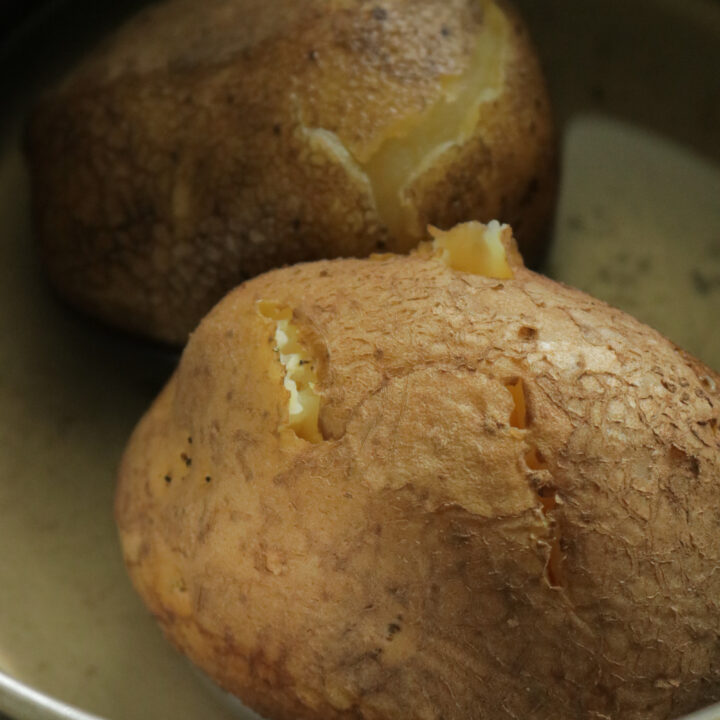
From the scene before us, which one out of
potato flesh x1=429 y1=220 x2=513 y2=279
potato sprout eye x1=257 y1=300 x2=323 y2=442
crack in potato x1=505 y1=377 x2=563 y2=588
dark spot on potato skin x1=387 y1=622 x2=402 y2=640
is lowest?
dark spot on potato skin x1=387 y1=622 x2=402 y2=640

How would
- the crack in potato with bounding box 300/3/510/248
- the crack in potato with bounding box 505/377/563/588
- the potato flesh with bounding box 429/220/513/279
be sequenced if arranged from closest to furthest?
the crack in potato with bounding box 505/377/563/588 < the potato flesh with bounding box 429/220/513/279 < the crack in potato with bounding box 300/3/510/248

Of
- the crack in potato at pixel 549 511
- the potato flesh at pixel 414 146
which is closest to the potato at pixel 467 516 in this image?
the crack in potato at pixel 549 511

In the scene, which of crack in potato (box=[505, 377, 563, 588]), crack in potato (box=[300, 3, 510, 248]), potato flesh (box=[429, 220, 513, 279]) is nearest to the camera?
crack in potato (box=[505, 377, 563, 588])

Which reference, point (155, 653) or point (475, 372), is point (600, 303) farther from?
point (155, 653)

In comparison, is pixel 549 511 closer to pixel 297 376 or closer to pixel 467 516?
pixel 467 516

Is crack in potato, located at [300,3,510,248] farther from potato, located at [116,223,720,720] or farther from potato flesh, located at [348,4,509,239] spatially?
potato, located at [116,223,720,720]

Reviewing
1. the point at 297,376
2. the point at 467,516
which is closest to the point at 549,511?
the point at 467,516

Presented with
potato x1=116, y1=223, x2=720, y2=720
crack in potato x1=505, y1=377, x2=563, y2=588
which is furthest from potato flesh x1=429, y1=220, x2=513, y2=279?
crack in potato x1=505, y1=377, x2=563, y2=588
